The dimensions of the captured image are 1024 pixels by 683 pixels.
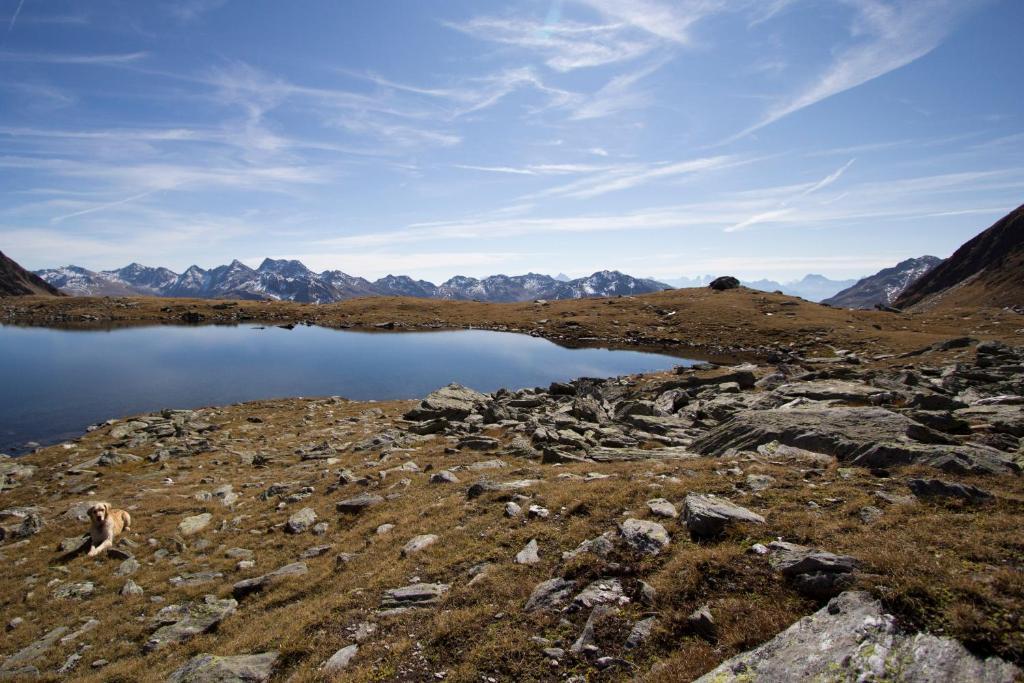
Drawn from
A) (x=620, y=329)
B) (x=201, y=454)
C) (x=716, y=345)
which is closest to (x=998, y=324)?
(x=716, y=345)

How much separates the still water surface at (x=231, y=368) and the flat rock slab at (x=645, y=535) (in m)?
44.7

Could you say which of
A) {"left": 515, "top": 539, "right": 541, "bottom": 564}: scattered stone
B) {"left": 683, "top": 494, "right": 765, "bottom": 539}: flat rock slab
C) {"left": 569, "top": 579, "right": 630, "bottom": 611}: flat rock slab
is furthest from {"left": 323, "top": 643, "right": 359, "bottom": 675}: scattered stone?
{"left": 683, "top": 494, "right": 765, "bottom": 539}: flat rock slab

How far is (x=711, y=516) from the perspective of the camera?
36.3 feet

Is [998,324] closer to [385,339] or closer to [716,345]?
[716,345]

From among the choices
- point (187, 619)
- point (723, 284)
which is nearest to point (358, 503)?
point (187, 619)

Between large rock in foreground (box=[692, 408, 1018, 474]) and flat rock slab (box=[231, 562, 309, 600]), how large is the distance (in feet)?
53.7

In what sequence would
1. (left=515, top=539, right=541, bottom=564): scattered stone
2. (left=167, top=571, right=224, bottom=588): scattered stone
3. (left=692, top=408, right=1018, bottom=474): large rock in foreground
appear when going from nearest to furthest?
1. (left=515, top=539, right=541, bottom=564): scattered stone
2. (left=692, top=408, right=1018, bottom=474): large rock in foreground
3. (left=167, top=571, right=224, bottom=588): scattered stone

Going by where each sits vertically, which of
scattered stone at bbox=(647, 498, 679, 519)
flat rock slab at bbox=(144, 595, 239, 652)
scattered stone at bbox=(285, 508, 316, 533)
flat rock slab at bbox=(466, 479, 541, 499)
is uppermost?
scattered stone at bbox=(647, 498, 679, 519)

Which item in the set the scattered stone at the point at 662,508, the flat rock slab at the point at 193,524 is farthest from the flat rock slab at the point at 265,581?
the scattered stone at the point at 662,508

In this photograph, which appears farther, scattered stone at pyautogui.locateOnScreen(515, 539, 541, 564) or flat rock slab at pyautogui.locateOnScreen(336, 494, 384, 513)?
flat rock slab at pyautogui.locateOnScreen(336, 494, 384, 513)

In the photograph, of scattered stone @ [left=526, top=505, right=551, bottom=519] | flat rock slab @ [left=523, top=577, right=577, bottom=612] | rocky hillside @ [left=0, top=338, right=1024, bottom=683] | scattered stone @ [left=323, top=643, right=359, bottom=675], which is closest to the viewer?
rocky hillside @ [left=0, top=338, right=1024, bottom=683]

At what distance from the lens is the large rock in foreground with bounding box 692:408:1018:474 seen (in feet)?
43.8

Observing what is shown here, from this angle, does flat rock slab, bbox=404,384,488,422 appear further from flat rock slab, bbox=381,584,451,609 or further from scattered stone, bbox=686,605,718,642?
scattered stone, bbox=686,605,718,642

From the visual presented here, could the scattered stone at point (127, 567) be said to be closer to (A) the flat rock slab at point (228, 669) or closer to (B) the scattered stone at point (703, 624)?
(A) the flat rock slab at point (228, 669)
